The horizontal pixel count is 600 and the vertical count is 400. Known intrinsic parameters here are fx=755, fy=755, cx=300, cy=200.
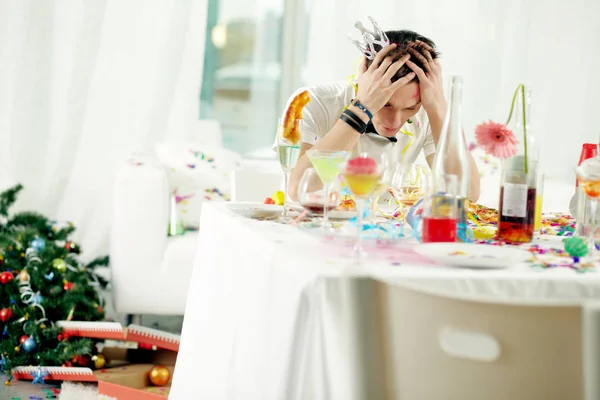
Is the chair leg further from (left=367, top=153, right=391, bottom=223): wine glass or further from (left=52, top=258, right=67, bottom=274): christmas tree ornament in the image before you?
(left=367, top=153, right=391, bottom=223): wine glass

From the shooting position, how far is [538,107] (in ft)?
14.5

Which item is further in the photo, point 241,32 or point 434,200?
point 241,32

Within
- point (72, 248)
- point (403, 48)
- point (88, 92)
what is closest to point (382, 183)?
point (403, 48)

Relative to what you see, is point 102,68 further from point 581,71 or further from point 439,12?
point 581,71

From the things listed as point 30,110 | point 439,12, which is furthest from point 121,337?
point 439,12

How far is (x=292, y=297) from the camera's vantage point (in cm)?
106

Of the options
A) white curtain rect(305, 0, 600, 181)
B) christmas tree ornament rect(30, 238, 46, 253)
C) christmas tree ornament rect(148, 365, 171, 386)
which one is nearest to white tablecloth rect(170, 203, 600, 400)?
christmas tree ornament rect(148, 365, 171, 386)

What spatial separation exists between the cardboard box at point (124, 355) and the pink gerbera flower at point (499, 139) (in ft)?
5.30

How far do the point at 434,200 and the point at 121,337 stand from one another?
1753mm

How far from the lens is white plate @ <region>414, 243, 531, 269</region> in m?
1.12

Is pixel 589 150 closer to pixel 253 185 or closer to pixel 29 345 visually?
pixel 253 185

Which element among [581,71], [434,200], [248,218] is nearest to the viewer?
[434,200]

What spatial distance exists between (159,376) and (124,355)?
0.30 metres

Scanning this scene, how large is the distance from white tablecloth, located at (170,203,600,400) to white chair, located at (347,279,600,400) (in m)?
0.02
